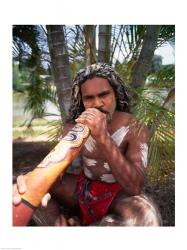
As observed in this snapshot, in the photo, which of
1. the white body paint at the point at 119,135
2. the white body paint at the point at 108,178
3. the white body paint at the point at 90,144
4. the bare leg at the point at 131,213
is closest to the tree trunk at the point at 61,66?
the white body paint at the point at 90,144

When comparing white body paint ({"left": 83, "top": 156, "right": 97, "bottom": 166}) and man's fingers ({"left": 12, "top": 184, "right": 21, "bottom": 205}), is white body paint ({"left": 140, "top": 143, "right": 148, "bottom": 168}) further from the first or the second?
man's fingers ({"left": 12, "top": 184, "right": 21, "bottom": 205})

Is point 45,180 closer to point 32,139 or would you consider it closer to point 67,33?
point 32,139

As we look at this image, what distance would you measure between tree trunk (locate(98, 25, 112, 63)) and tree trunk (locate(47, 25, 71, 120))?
0.23 meters

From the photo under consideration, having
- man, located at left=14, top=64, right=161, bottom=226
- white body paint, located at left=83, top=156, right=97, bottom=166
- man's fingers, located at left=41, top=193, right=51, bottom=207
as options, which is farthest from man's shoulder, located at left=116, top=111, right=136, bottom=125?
man's fingers, located at left=41, top=193, right=51, bottom=207

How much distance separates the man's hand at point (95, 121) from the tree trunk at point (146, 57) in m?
0.36

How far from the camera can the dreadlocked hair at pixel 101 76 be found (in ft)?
8.66

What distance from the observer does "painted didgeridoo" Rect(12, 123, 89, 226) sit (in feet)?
8.01

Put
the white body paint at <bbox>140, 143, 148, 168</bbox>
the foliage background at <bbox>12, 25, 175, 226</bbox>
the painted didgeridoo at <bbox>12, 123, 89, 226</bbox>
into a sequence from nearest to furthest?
1. the painted didgeridoo at <bbox>12, 123, 89, 226</bbox>
2. the white body paint at <bbox>140, 143, 148, 168</bbox>
3. the foliage background at <bbox>12, 25, 175, 226</bbox>

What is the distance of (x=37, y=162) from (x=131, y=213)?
684mm

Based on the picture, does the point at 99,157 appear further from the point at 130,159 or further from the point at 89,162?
the point at 130,159

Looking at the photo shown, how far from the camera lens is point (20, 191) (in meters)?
2.46
